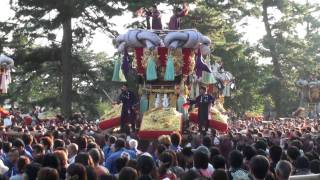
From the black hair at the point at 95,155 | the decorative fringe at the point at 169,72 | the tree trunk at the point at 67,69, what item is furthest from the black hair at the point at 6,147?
the tree trunk at the point at 67,69

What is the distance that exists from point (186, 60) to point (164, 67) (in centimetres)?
76

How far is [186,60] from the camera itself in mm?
18812

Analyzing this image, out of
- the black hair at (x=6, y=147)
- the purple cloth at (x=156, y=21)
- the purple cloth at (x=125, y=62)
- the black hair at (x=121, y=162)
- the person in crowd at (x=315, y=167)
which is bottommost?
the person in crowd at (x=315, y=167)

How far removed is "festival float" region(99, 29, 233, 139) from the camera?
17922 millimetres

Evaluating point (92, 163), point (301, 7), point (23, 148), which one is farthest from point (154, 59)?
point (301, 7)

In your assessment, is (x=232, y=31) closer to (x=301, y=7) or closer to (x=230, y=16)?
(x=230, y=16)

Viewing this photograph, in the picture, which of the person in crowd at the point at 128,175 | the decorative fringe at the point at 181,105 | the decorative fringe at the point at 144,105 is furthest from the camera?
the decorative fringe at the point at 144,105

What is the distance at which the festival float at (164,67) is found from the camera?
58.8ft

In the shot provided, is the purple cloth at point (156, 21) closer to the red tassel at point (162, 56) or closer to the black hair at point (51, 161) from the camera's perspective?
the red tassel at point (162, 56)

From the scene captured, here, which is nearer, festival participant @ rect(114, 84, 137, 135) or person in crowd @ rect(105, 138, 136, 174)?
person in crowd @ rect(105, 138, 136, 174)

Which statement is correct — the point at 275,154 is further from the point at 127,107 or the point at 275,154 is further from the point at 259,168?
the point at 127,107

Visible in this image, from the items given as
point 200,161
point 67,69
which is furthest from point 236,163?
point 67,69

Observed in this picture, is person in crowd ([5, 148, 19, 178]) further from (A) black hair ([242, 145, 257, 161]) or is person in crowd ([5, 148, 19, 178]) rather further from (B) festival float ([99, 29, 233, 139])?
(B) festival float ([99, 29, 233, 139])

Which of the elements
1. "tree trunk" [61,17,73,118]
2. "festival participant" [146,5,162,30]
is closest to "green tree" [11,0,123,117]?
"tree trunk" [61,17,73,118]
